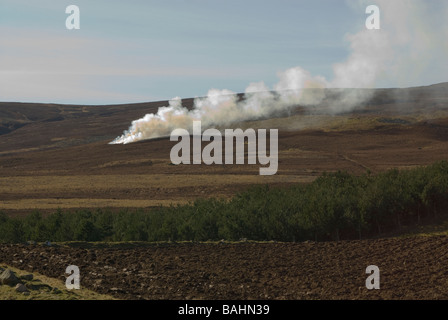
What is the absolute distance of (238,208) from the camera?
39344mm

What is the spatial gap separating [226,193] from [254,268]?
40237mm

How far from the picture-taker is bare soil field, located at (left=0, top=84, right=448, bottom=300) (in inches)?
810

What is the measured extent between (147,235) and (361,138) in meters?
83.8

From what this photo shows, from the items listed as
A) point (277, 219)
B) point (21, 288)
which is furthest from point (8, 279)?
point (277, 219)

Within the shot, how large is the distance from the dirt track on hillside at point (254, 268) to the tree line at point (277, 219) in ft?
16.5

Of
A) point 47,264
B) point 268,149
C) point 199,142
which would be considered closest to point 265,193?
point 47,264

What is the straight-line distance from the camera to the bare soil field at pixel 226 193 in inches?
810

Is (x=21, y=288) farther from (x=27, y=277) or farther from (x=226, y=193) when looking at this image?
(x=226, y=193)

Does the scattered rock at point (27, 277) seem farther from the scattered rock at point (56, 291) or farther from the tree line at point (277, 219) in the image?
the tree line at point (277, 219)

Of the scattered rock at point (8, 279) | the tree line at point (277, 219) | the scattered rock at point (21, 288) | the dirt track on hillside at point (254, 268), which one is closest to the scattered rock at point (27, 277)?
the scattered rock at point (8, 279)

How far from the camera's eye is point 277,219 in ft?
116

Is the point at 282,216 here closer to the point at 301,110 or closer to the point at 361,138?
the point at 361,138

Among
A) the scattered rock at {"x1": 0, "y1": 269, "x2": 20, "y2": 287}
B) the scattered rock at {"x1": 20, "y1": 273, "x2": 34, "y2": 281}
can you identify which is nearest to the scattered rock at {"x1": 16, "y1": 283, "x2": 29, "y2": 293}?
the scattered rock at {"x1": 0, "y1": 269, "x2": 20, "y2": 287}

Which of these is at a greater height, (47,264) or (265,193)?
(265,193)
